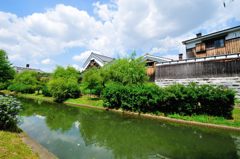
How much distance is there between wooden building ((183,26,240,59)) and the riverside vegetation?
670 cm

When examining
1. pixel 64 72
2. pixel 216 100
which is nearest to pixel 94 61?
pixel 64 72

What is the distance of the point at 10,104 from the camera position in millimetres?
6375

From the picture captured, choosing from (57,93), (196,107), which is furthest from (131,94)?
(57,93)

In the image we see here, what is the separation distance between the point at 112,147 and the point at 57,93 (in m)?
13.7

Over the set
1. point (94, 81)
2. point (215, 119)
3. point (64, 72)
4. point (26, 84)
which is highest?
point (64, 72)

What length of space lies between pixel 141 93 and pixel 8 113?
26.0 ft

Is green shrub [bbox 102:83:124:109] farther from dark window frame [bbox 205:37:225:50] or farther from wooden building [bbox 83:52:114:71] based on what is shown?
dark window frame [bbox 205:37:225:50]

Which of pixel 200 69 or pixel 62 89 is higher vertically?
Answer: pixel 200 69

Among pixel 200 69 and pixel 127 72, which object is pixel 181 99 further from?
pixel 127 72

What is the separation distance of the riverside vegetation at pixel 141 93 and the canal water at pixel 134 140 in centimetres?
178

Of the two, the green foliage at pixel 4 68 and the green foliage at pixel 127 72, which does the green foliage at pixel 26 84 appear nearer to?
the green foliage at pixel 4 68

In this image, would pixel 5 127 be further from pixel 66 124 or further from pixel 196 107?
pixel 196 107

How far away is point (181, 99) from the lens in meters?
9.98

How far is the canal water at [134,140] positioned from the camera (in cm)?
542
